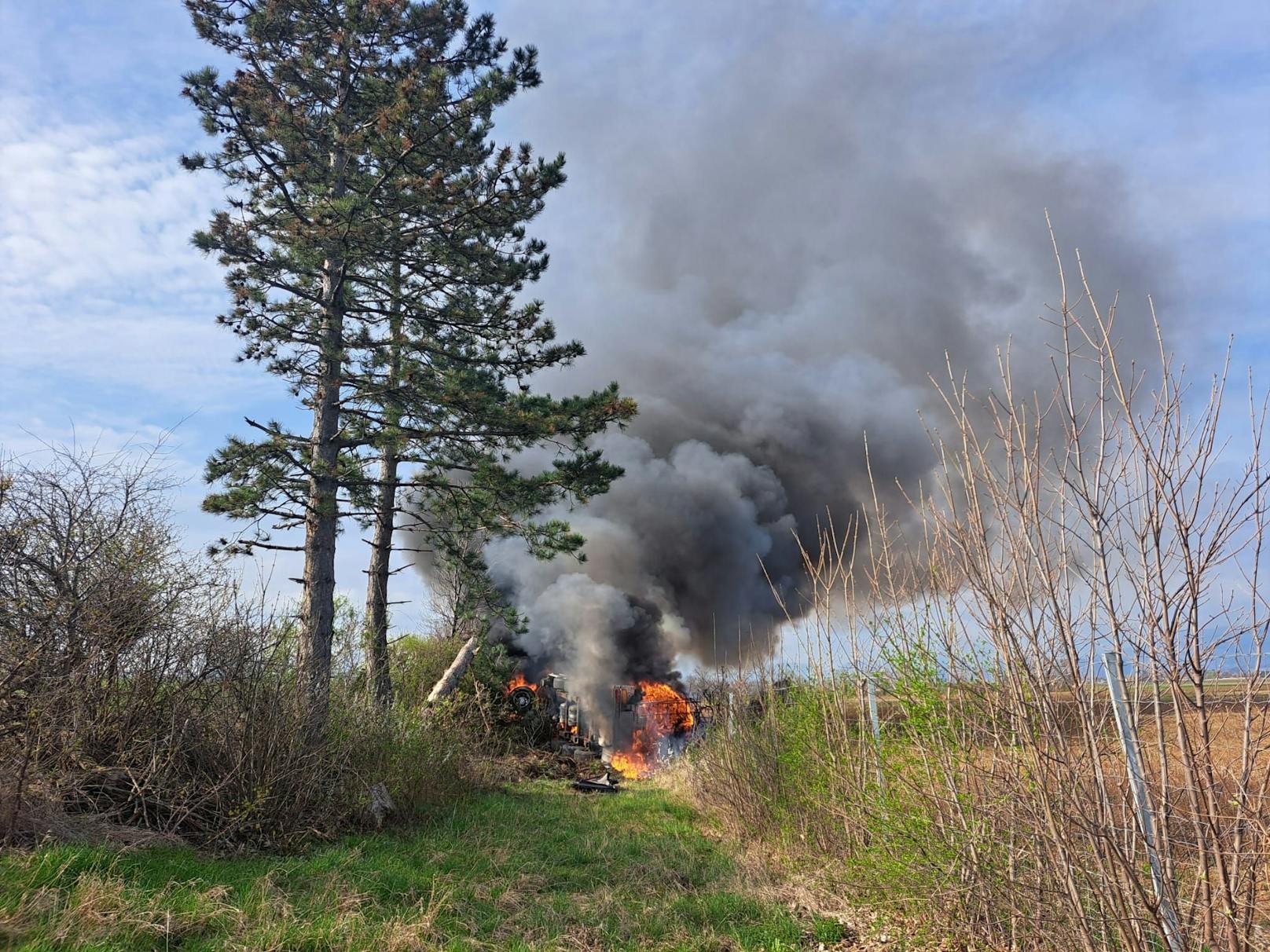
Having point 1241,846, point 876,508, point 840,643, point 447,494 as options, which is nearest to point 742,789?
point 840,643

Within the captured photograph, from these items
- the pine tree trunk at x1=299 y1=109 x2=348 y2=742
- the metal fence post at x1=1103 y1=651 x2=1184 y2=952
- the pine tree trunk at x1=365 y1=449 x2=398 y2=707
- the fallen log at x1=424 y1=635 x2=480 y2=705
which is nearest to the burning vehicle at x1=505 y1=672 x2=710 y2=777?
the fallen log at x1=424 y1=635 x2=480 y2=705

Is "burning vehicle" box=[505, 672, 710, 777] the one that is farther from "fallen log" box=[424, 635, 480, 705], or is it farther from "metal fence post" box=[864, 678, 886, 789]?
"metal fence post" box=[864, 678, 886, 789]

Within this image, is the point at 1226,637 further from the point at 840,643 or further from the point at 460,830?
the point at 460,830

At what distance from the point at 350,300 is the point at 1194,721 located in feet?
42.7

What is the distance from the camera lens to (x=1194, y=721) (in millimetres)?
3031

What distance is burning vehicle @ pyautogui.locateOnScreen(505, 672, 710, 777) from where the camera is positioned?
1802 centimetres

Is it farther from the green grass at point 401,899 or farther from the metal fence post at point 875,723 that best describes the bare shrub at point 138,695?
the metal fence post at point 875,723

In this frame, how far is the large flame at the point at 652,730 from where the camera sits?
18047 mm

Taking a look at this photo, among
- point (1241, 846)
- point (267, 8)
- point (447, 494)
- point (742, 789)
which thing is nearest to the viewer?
point (1241, 846)

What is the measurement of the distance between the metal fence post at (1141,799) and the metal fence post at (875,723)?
195 cm

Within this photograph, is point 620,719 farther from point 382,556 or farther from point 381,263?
point 381,263

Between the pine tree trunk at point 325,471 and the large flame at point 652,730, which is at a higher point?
the pine tree trunk at point 325,471

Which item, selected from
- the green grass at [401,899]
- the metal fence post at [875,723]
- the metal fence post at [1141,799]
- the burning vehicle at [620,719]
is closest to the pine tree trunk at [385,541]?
the green grass at [401,899]

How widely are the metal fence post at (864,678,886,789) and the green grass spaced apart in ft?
3.66
